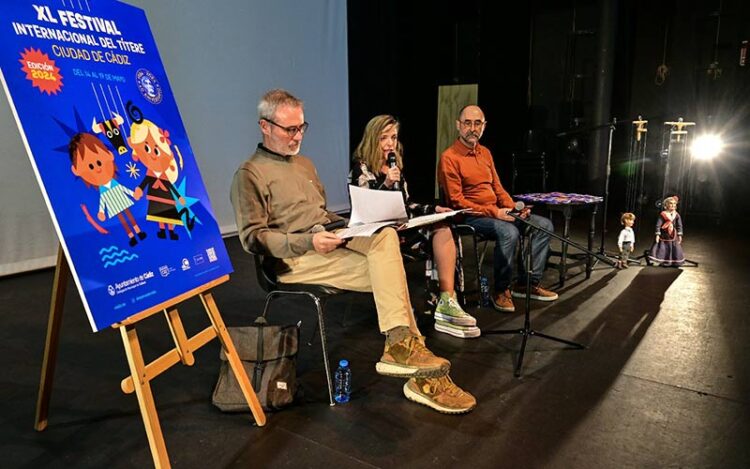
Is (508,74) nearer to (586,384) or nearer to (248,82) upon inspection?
(248,82)

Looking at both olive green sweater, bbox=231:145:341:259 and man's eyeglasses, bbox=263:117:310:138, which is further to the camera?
man's eyeglasses, bbox=263:117:310:138

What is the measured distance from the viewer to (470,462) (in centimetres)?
156

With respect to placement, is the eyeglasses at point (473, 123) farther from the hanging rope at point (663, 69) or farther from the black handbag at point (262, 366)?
the hanging rope at point (663, 69)

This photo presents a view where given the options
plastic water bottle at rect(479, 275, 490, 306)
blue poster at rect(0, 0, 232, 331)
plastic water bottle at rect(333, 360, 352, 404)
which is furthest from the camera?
plastic water bottle at rect(479, 275, 490, 306)

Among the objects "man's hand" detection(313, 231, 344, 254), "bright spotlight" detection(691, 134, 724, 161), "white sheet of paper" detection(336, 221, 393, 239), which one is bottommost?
"bright spotlight" detection(691, 134, 724, 161)

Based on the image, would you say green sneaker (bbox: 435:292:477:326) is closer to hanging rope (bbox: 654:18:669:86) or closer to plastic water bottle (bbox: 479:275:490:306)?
plastic water bottle (bbox: 479:275:490:306)

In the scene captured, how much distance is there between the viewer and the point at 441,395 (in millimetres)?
1875

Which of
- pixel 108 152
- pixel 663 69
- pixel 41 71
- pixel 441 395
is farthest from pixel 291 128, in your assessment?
pixel 663 69

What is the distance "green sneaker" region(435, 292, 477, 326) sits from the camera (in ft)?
8.40

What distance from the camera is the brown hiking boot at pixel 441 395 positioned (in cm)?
184

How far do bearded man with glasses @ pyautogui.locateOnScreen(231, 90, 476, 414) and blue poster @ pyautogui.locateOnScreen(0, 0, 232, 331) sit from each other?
285 mm

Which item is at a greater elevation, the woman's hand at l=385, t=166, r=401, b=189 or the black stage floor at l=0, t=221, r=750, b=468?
the woman's hand at l=385, t=166, r=401, b=189

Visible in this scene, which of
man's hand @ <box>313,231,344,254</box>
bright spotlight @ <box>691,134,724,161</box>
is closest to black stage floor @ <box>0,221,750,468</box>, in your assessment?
man's hand @ <box>313,231,344,254</box>

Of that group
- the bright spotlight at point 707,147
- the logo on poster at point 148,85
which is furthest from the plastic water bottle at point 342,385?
the bright spotlight at point 707,147
